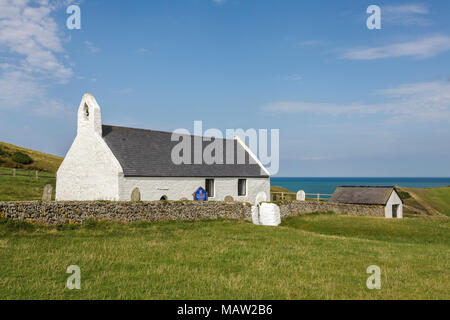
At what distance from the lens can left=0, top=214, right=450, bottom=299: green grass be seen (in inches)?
366

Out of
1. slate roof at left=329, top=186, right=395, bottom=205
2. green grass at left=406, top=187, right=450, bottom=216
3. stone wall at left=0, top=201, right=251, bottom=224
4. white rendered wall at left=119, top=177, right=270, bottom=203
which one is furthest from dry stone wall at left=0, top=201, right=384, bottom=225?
green grass at left=406, top=187, right=450, bottom=216

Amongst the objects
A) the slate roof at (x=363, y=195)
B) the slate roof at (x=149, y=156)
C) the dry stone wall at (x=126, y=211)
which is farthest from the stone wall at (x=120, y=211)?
the slate roof at (x=363, y=195)

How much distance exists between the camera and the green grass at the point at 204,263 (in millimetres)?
9303

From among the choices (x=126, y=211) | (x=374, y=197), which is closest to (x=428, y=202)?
(x=374, y=197)

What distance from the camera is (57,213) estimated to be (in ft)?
63.5

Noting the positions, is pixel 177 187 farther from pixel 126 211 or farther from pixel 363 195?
pixel 363 195

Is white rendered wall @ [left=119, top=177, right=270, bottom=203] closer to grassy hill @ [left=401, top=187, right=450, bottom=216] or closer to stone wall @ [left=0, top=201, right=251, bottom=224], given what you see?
stone wall @ [left=0, top=201, right=251, bottom=224]

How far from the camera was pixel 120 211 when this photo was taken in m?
21.6

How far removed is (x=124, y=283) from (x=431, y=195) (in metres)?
62.6

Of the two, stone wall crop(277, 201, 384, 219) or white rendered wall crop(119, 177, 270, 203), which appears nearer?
white rendered wall crop(119, 177, 270, 203)

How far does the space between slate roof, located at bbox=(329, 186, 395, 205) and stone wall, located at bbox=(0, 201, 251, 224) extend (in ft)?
60.3

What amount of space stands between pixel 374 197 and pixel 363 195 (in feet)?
4.58

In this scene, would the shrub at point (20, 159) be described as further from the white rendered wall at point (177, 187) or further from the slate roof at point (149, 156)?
the white rendered wall at point (177, 187)
